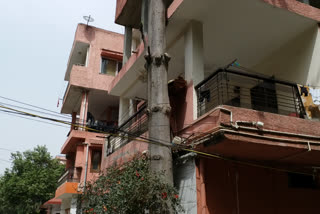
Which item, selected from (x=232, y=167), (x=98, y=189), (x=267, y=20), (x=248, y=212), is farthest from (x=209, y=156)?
(x=267, y=20)

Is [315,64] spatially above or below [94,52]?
below

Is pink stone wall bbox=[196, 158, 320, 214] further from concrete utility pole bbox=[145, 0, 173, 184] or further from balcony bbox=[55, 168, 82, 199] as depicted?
balcony bbox=[55, 168, 82, 199]

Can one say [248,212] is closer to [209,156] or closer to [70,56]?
[209,156]

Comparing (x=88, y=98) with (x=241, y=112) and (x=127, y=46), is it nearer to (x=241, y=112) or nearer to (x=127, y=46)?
(x=127, y=46)

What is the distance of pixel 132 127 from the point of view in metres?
11.7

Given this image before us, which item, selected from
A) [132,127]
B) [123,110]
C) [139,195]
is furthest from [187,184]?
[123,110]

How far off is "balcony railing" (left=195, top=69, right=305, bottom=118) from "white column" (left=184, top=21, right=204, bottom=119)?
26cm

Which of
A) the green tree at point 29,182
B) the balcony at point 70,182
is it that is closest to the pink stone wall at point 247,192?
the balcony at point 70,182

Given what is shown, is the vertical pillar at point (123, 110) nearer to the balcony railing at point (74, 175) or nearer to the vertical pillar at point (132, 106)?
the vertical pillar at point (132, 106)

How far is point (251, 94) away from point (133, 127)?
4.24 metres

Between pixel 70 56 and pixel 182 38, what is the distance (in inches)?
647

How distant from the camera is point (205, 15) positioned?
845cm

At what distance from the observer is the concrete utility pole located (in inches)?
255

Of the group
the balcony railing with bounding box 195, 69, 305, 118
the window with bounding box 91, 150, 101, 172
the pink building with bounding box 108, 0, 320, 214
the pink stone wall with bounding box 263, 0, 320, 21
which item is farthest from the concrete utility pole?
the window with bounding box 91, 150, 101, 172
